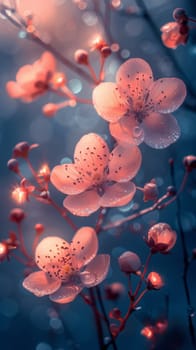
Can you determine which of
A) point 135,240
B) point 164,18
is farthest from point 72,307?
point 164,18

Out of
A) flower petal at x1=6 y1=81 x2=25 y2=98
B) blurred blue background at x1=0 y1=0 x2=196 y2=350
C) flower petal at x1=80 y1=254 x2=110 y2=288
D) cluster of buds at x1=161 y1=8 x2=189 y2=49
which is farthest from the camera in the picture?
blurred blue background at x1=0 y1=0 x2=196 y2=350

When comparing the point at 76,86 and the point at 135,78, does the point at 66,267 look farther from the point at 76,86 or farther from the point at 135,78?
the point at 76,86

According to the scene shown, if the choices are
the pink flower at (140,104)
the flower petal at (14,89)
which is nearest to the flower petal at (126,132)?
the pink flower at (140,104)

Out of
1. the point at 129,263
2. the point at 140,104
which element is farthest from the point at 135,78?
the point at 129,263

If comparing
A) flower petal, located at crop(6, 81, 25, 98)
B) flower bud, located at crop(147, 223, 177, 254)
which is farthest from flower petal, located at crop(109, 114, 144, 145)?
flower petal, located at crop(6, 81, 25, 98)

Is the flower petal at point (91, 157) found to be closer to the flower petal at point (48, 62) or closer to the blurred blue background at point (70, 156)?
the flower petal at point (48, 62)

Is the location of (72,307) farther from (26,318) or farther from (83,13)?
(83,13)

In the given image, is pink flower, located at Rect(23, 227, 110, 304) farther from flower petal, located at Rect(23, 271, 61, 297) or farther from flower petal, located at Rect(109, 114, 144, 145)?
flower petal, located at Rect(109, 114, 144, 145)
